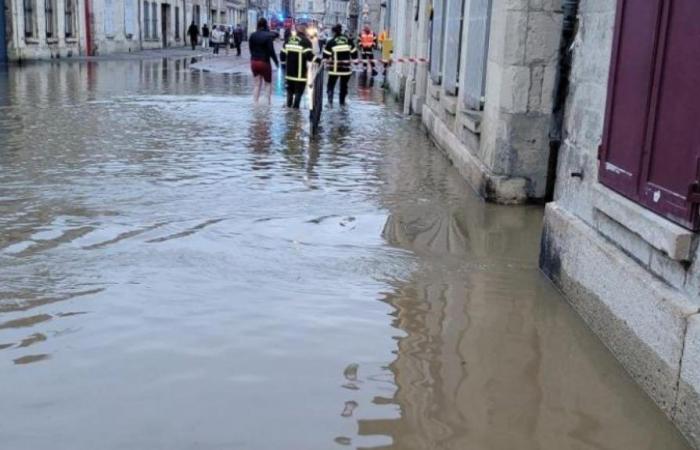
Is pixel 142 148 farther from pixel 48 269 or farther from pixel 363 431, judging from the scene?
pixel 363 431

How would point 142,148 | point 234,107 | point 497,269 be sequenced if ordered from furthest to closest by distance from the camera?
point 234,107 < point 142,148 < point 497,269

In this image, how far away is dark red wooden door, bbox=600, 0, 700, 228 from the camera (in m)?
3.68

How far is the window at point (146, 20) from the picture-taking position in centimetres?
4744

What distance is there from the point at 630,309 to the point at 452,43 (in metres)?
8.07

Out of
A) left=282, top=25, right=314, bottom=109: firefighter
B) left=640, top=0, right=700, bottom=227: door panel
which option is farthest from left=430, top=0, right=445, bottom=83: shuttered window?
left=640, top=0, right=700, bottom=227: door panel

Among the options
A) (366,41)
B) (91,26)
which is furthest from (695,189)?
(91,26)

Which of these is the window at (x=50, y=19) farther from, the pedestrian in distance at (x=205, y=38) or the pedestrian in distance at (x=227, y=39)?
the pedestrian in distance at (x=205, y=38)

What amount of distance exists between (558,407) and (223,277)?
8.43 feet

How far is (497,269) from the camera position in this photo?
611cm

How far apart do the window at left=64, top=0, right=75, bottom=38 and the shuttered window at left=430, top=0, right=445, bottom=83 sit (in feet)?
87.3

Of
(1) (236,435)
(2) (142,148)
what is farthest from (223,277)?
(2) (142,148)

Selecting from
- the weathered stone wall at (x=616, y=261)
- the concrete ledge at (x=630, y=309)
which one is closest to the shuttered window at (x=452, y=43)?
the weathered stone wall at (x=616, y=261)

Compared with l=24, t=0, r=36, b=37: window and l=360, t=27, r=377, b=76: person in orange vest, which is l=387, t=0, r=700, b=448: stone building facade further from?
l=24, t=0, r=36, b=37: window

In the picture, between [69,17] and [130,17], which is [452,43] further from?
[130,17]
